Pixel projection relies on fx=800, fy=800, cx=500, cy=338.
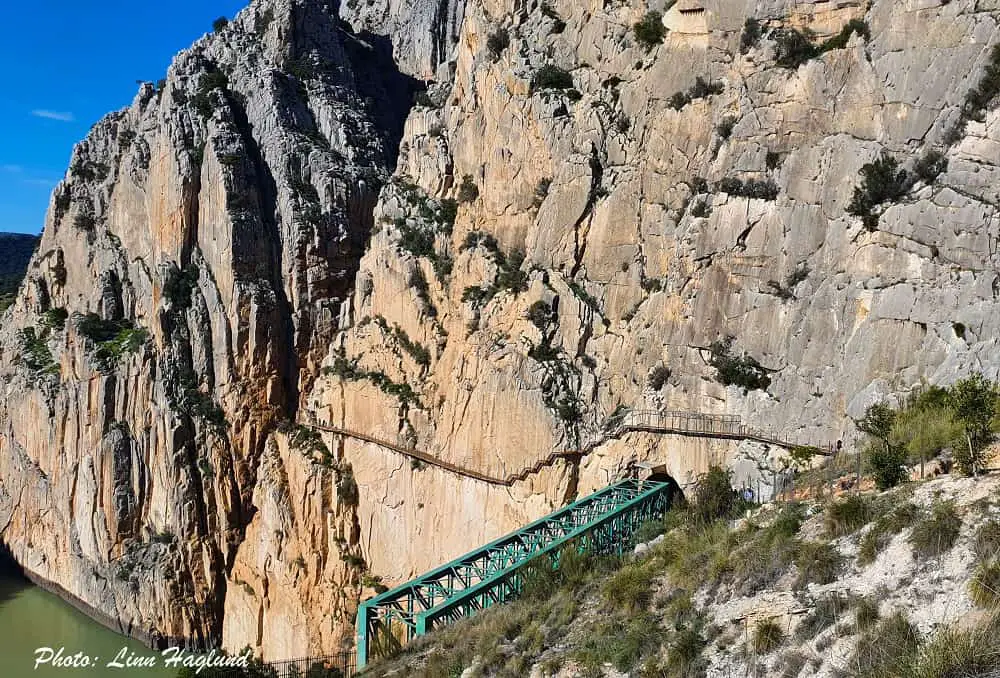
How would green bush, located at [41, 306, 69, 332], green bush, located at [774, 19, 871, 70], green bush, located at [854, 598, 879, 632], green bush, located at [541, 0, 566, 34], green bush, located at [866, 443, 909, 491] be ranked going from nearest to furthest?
green bush, located at [854, 598, 879, 632] < green bush, located at [866, 443, 909, 491] < green bush, located at [774, 19, 871, 70] < green bush, located at [541, 0, 566, 34] < green bush, located at [41, 306, 69, 332]

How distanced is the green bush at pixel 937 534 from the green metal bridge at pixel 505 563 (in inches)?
334

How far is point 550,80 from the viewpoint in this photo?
29.2m

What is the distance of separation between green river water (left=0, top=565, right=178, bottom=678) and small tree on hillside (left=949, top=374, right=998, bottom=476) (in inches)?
1267

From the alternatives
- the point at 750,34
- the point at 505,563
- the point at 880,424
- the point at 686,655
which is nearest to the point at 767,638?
the point at 686,655

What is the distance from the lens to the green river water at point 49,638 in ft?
113

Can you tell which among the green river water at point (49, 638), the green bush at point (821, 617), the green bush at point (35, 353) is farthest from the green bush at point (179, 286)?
the green bush at point (821, 617)

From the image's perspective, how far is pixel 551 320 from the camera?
26.8 meters

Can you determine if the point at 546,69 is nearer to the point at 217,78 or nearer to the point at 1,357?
the point at 217,78

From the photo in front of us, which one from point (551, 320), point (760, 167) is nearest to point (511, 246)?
point (551, 320)

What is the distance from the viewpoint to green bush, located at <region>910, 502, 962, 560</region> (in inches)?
415

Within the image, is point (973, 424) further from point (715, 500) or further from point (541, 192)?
point (541, 192)

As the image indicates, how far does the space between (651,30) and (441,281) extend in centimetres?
1190

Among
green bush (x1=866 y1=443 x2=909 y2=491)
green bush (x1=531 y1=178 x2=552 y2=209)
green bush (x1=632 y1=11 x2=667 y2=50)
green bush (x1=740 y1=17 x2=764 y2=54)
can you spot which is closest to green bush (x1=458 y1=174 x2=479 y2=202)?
green bush (x1=531 y1=178 x2=552 y2=209)

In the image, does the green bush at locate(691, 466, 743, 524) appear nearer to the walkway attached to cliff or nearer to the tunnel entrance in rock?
the walkway attached to cliff
